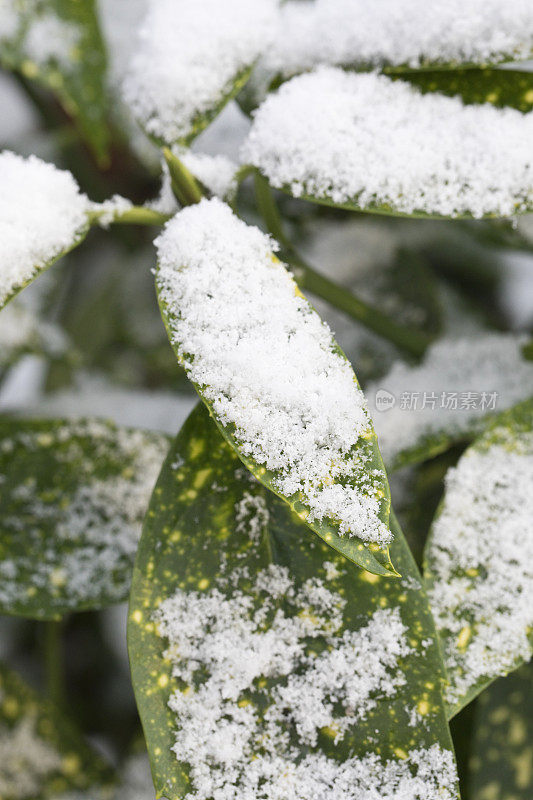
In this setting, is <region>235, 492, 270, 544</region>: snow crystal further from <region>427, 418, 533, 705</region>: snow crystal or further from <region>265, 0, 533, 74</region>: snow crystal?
<region>265, 0, 533, 74</region>: snow crystal

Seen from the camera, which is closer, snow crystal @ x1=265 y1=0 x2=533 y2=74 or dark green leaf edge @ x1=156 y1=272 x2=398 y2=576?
dark green leaf edge @ x1=156 y1=272 x2=398 y2=576

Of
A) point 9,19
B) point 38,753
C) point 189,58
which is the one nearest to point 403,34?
point 189,58

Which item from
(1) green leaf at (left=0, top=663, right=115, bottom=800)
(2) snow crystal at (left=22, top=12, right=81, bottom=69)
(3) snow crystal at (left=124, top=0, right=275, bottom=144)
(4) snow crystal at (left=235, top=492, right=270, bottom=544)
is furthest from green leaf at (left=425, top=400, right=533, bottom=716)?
(2) snow crystal at (left=22, top=12, right=81, bottom=69)

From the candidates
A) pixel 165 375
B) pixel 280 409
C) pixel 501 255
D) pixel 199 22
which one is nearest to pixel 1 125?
pixel 165 375

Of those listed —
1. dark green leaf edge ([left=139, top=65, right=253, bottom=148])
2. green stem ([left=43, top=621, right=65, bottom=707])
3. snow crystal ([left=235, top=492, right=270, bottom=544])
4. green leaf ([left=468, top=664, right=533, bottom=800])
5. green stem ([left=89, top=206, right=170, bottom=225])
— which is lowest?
green stem ([left=43, top=621, right=65, bottom=707])

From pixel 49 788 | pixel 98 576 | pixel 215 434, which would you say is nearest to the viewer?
pixel 215 434

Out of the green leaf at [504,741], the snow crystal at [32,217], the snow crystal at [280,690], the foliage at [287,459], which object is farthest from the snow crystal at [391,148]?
the green leaf at [504,741]

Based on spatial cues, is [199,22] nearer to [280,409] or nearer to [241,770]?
[280,409]
